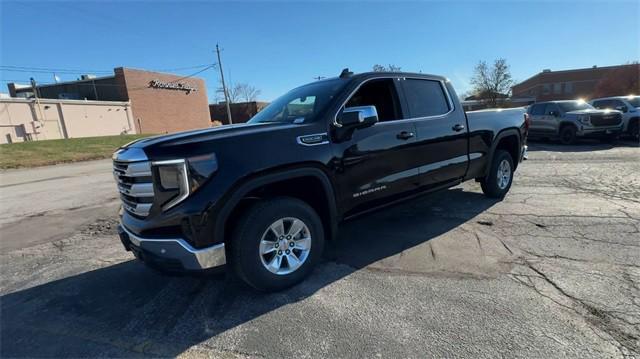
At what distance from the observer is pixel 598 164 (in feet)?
28.7

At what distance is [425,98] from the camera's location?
446 centimetres

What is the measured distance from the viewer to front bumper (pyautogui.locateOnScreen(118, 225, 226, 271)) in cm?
260

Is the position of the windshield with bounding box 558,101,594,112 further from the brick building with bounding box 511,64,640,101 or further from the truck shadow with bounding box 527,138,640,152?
the brick building with bounding box 511,64,640,101

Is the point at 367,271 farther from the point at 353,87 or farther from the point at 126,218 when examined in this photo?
the point at 126,218

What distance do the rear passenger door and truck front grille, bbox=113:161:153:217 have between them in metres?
2.93

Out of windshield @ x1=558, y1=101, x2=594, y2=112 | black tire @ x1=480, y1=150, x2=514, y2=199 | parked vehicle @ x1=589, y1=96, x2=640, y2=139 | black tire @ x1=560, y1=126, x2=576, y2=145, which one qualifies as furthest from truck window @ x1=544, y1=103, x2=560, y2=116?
black tire @ x1=480, y1=150, x2=514, y2=199

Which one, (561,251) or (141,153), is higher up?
(141,153)

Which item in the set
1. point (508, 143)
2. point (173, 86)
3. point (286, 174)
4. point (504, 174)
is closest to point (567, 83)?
point (173, 86)

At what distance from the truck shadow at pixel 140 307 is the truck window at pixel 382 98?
154cm

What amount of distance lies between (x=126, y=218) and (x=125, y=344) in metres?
1.06

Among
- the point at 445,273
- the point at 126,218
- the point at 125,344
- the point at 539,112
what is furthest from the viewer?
the point at 539,112

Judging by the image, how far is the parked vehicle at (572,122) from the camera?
493 inches

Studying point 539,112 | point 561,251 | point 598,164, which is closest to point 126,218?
point 561,251

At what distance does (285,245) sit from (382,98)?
2086 mm
